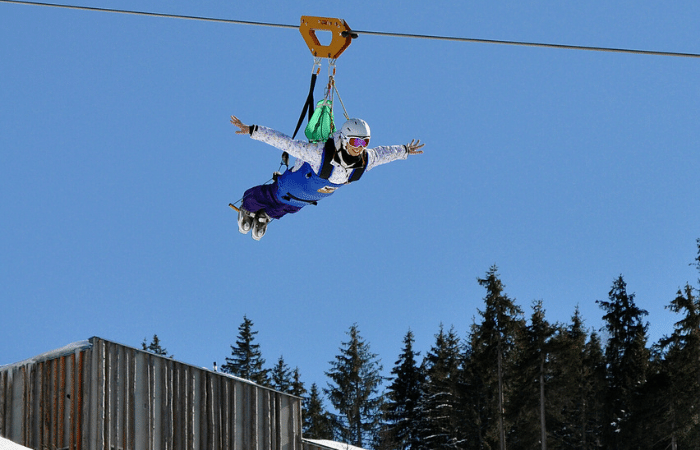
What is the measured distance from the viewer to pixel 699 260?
1447 inches

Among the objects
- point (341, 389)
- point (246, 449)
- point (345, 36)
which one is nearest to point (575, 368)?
point (341, 389)

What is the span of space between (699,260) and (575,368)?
20.7 ft

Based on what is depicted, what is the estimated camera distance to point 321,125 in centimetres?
1316

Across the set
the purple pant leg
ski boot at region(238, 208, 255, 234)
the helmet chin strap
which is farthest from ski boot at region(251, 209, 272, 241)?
the helmet chin strap

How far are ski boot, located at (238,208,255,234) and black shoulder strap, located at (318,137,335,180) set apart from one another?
3609 millimetres

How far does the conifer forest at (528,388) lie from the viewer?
35.3 m

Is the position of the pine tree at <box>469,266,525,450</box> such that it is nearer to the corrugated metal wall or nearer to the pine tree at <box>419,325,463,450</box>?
the pine tree at <box>419,325,463,450</box>

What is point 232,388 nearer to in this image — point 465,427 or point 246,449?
point 246,449

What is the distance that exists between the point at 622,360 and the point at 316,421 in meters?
13.7

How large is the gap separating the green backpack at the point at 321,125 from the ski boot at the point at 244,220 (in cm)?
330

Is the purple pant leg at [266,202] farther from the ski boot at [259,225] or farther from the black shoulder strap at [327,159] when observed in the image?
the black shoulder strap at [327,159]

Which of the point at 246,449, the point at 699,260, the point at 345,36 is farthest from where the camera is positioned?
the point at 699,260

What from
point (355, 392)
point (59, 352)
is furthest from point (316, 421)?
point (59, 352)

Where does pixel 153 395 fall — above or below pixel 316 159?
below
